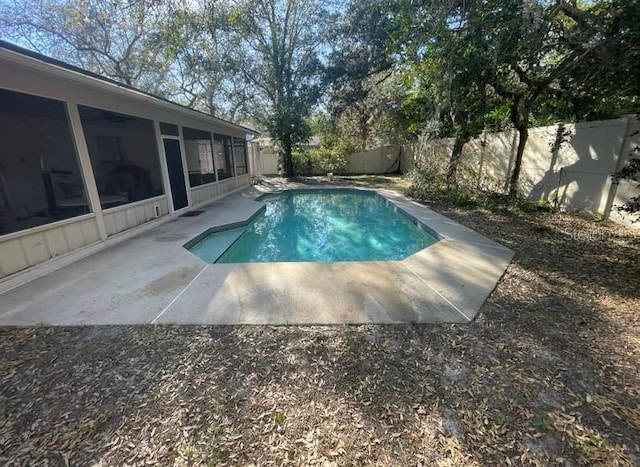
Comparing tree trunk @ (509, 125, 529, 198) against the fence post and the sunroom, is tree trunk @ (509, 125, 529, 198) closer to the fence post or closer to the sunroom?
the fence post

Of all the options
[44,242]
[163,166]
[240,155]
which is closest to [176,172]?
[163,166]

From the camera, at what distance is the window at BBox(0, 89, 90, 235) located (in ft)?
11.7

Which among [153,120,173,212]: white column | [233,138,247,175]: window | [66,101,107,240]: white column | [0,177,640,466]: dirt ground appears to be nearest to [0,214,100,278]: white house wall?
[66,101,107,240]: white column

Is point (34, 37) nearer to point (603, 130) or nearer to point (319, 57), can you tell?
point (319, 57)

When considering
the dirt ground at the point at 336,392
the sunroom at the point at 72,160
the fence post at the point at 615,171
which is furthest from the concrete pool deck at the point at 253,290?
the fence post at the point at 615,171

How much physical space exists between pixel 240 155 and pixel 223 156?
1.93m

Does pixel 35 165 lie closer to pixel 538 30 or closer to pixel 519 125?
pixel 538 30

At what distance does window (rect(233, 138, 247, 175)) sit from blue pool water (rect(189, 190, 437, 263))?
123 inches

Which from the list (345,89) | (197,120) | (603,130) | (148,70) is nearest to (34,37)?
(148,70)

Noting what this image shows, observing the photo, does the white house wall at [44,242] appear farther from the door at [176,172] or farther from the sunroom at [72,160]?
the door at [176,172]

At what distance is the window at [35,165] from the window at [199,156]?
3.78 m

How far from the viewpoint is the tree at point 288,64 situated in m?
13.2

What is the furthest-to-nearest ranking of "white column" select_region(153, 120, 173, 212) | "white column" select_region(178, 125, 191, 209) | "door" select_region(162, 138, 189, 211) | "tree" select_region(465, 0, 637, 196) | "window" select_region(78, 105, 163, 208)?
"white column" select_region(178, 125, 191, 209), "door" select_region(162, 138, 189, 211), "white column" select_region(153, 120, 173, 212), "window" select_region(78, 105, 163, 208), "tree" select_region(465, 0, 637, 196)

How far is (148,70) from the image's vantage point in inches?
574
